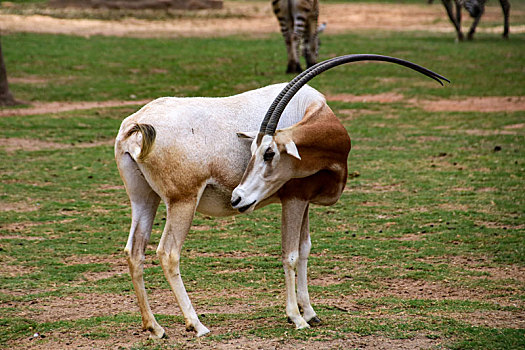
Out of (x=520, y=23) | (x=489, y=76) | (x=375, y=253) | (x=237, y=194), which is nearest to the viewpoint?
(x=237, y=194)

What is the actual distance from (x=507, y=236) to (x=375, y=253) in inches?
62.3

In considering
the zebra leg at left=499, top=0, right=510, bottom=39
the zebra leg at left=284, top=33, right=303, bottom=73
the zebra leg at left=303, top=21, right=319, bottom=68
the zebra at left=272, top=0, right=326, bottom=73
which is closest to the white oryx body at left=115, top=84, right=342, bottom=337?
the zebra leg at left=284, top=33, right=303, bottom=73

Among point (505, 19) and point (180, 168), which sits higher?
point (180, 168)

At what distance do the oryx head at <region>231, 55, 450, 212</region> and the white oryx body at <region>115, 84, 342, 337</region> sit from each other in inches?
→ 9.0

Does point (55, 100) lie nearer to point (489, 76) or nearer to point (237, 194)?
point (489, 76)

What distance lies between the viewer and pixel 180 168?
196 inches

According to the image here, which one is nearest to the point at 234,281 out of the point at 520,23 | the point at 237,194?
the point at 237,194

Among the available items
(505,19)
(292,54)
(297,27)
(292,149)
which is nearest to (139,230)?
(292,149)

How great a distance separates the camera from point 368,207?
9.19 m

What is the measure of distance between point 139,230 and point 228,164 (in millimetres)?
801

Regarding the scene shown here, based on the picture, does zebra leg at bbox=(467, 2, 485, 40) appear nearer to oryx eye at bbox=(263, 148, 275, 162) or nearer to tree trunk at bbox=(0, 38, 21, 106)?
tree trunk at bbox=(0, 38, 21, 106)

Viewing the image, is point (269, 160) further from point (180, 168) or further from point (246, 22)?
point (246, 22)

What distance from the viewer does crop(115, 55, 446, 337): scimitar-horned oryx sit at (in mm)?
4984

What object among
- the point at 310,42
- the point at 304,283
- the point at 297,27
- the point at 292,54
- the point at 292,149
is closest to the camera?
the point at 292,149
